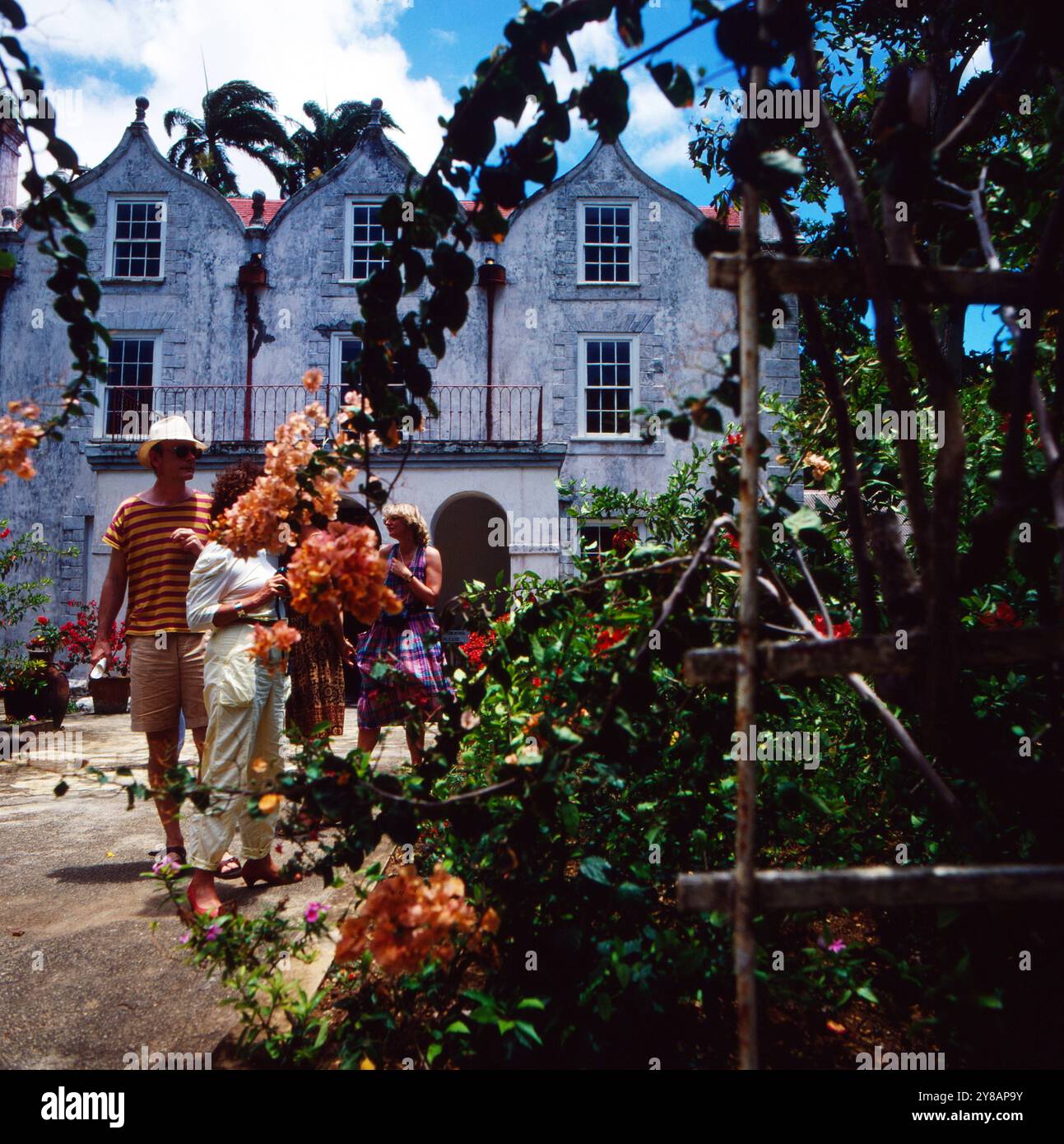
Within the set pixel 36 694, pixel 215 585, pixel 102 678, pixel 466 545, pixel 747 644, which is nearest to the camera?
pixel 747 644

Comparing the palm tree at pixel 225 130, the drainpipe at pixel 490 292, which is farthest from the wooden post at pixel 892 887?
the palm tree at pixel 225 130

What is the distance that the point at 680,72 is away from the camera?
1656 millimetres

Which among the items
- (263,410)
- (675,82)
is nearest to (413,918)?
(675,82)

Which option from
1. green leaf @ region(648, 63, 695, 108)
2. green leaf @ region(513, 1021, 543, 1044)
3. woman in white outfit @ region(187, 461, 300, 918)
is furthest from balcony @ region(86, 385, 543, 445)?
green leaf @ region(513, 1021, 543, 1044)

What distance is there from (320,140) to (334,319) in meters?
13.9

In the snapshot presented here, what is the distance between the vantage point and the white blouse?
3.30m

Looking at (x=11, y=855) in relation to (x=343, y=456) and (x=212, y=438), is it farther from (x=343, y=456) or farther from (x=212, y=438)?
(x=212, y=438)

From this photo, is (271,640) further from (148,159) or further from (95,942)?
(148,159)

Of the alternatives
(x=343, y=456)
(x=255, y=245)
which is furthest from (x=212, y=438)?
(x=343, y=456)

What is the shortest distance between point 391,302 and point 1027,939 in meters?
2.10

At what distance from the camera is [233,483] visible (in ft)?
11.1

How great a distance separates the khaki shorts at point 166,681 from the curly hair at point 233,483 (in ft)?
1.96
